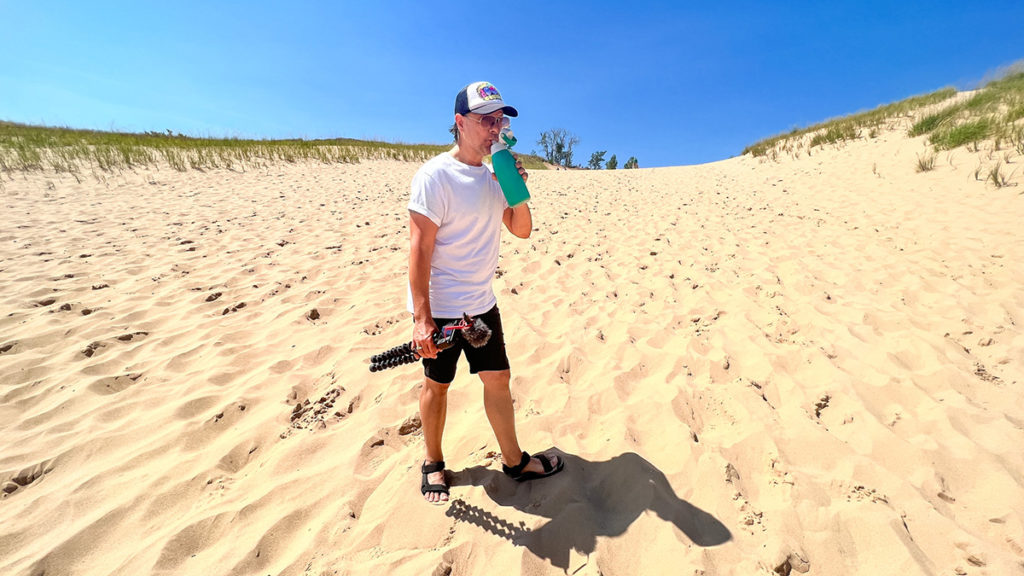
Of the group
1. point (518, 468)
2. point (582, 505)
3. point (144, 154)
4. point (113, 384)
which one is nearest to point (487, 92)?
point (518, 468)

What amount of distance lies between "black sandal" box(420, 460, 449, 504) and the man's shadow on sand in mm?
95

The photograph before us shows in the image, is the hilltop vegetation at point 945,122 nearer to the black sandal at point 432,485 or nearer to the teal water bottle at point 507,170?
the teal water bottle at point 507,170

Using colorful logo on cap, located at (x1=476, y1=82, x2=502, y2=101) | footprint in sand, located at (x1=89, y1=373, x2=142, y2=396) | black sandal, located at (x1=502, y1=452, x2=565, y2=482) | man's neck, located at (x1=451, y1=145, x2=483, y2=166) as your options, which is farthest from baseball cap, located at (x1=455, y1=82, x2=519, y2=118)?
footprint in sand, located at (x1=89, y1=373, x2=142, y2=396)

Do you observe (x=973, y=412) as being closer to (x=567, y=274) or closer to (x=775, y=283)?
(x=775, y=283)

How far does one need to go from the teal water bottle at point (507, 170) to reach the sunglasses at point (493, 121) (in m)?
0.02

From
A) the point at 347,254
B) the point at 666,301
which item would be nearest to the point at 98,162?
the point at 347,254

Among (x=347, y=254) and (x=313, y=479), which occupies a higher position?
(x=347, y=254)

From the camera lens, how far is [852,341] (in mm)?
3537

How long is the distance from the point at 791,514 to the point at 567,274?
3780 mm

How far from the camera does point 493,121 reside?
73.5 inches

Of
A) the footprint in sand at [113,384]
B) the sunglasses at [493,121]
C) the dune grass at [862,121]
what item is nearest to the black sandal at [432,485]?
the sunglasses at [493,121]

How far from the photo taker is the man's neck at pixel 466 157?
1932mm

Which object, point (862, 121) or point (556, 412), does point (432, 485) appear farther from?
point (862, 121)

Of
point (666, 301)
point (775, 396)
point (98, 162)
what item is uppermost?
point (98, 162)
